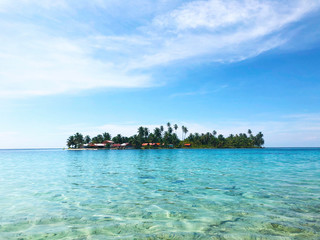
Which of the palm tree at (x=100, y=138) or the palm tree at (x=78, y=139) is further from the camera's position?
the palm tree at (x=100, y=138)

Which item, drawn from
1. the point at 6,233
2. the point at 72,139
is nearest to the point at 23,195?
the point at 6,233

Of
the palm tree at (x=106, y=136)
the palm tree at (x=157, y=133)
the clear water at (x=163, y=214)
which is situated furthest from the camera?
the palm tree at (x=106, y=136)

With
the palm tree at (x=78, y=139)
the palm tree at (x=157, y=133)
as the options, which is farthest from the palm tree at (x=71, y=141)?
the palm tree at (x=157, y=133)

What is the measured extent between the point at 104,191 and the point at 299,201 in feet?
34.9

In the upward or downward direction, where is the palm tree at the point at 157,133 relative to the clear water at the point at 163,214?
upward

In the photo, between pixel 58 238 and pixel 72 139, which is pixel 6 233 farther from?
pixel 72 139

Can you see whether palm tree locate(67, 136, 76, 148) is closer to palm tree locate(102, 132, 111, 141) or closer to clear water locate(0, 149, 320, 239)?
palm tree locate(102, 132, 111, 141)

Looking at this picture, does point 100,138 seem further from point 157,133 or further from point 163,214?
point 163,214

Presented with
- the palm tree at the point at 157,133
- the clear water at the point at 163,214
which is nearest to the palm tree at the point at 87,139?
the palm tree at the point at 157,133

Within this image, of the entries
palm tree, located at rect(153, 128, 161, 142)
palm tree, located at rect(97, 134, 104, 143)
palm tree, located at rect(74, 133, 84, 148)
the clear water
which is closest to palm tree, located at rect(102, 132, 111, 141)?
palm tree, located at rect(97, 134, 104, 143)

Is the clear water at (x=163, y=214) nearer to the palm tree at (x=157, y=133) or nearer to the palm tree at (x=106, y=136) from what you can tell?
the palm tree at (x=157, y=133)

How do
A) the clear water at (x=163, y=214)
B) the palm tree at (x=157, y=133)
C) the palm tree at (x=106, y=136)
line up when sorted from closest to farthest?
the clear water at (x=163, y=214) → the palm tree at (x=157, y=133) → the palm tree at (x=106, y=136)

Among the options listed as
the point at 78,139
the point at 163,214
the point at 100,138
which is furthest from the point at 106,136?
the point at 163,214

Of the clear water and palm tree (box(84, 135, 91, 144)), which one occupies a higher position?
palm tree (box(84, 135, 91, 144))
